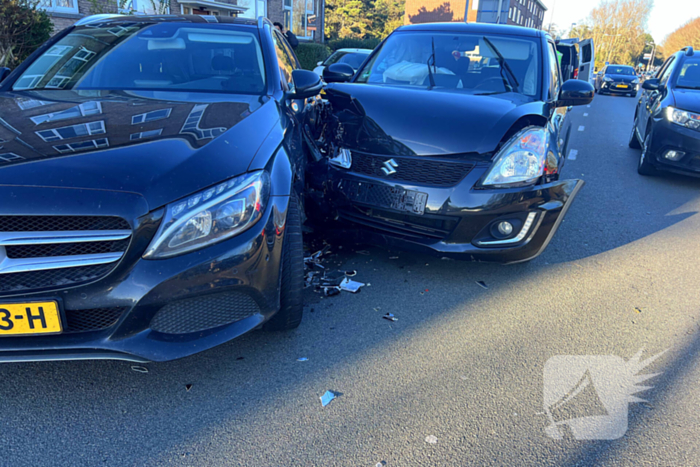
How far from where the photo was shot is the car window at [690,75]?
283 inches

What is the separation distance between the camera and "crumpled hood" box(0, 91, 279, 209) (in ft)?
6.45

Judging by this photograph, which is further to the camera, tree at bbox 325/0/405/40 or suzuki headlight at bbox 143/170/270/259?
tree at bbox 325/0/405/40

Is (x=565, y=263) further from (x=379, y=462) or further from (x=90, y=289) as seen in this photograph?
(x=90, y=289)

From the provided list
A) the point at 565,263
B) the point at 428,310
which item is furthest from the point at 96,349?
the point at 565,263

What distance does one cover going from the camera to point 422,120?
341 centimetres

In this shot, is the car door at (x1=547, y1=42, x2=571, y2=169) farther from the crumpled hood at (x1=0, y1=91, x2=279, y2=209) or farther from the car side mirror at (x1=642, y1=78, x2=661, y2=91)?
the car side mirror at (x1=642, y1=78, x2=661, y2=91)

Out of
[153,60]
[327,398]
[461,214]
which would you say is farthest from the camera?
[153,60]

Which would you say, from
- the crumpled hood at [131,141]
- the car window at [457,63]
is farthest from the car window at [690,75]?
the crumpled hood at [131,141]

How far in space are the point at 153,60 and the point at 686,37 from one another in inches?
3301

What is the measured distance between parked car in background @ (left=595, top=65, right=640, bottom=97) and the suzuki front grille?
2913cm

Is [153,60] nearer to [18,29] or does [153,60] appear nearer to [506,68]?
[506,68]

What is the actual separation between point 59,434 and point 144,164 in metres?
1.11

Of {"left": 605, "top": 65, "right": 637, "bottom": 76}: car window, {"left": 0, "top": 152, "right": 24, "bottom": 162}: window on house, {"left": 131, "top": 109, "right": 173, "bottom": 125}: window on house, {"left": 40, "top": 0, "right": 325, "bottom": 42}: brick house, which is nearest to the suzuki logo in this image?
{"left": 131, "top": 109, "right": 173, "bottom": 125}: window on house

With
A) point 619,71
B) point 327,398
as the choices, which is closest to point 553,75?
point 327,398
